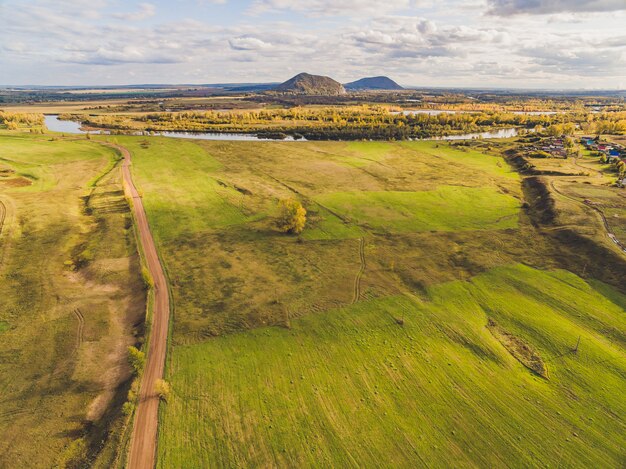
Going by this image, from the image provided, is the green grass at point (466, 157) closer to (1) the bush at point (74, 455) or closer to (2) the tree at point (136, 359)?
(2) the tree at point (136, 359)

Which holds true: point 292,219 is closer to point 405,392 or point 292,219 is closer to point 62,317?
point 62,317

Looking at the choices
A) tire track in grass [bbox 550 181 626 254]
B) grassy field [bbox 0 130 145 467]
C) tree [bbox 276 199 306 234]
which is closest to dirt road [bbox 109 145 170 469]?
grassy field [bbox 0 130 145 467]

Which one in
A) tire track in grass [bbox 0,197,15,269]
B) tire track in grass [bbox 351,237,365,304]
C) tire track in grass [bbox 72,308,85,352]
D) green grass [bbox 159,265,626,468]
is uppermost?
tire track in grass [bbox 0,197,15,269]

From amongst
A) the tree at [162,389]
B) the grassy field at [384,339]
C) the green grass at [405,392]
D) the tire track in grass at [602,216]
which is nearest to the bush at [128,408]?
the tree at [162,389]

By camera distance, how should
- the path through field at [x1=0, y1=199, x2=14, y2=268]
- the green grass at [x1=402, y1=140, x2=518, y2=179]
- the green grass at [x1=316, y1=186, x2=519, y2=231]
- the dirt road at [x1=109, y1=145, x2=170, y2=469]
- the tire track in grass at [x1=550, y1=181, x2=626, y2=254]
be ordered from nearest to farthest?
1. the dirt road at [x1=109, y1=145, x2=170, y2=469]
2. the path through field at [x1=0, y1=199, x2=14, y2=268]
3. the tire track in grass at [x1=550, y1=181, x2=626, y2=254]
4. the green grass at [x1=316, y1=186, x2=519, y2=231]
5. the green grass at [x1=402, y1=140, x2=518, y2=179]

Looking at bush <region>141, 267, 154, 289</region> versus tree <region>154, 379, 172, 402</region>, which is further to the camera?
bush <region>141, 267, 154, 289</region>

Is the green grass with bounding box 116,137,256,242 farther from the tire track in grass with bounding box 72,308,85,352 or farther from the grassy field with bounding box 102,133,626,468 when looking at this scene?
the tire track in grass with bounding box 72,308,85,352

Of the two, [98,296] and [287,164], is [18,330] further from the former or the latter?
[287,164]
